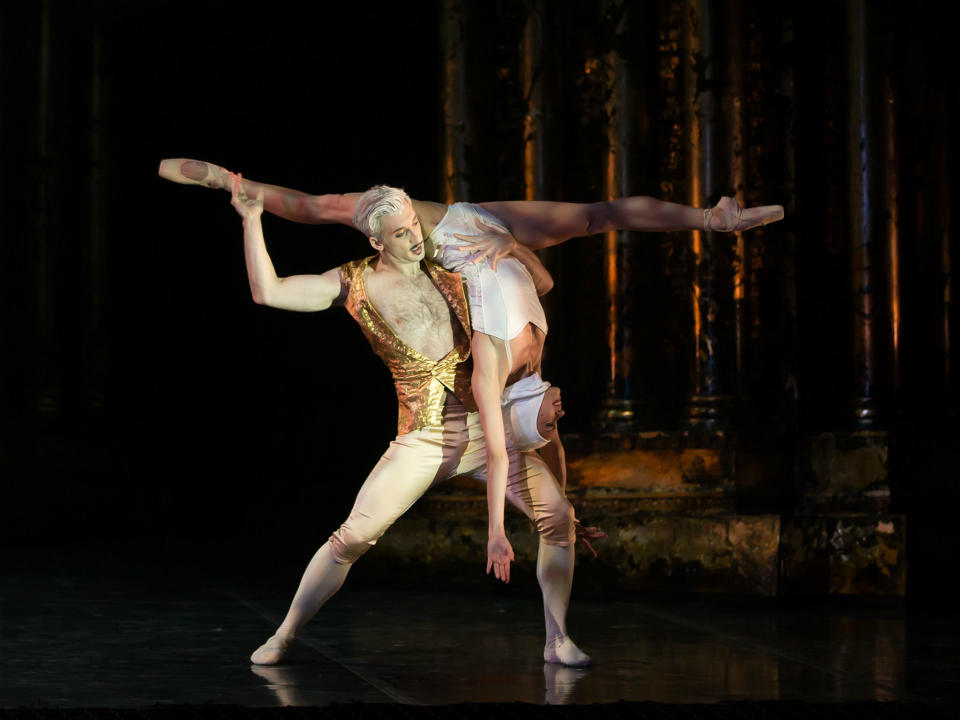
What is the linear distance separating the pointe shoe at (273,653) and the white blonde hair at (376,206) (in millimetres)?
1420

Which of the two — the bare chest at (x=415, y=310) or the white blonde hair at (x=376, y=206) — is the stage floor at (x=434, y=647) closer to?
the bare chest at (x=415, y=310)

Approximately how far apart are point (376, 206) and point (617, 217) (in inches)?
32.4

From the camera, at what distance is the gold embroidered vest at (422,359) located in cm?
484

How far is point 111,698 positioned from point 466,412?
1.50m

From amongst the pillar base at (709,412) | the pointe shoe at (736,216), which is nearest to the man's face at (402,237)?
the pointe shoe at (736,216)

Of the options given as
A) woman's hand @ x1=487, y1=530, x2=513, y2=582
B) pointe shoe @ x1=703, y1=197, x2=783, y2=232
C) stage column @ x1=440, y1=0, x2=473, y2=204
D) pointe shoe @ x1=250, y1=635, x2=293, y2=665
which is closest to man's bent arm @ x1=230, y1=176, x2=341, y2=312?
woman's hand @ x1=487, y1=530, x2=513, y2=582

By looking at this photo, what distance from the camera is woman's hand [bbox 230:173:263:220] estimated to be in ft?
15.0

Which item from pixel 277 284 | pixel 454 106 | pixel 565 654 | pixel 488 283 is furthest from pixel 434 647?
pixel 454 106

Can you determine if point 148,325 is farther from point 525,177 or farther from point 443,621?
point 443,621

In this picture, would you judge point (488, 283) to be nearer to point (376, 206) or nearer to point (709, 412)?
point (376, 206)

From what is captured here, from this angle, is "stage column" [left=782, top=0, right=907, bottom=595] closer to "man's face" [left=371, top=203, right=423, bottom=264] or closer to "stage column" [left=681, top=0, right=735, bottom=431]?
"stage column" [left=681, top=0, right=735, bottom=431]

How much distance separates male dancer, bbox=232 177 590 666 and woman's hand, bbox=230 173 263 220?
0.93ft

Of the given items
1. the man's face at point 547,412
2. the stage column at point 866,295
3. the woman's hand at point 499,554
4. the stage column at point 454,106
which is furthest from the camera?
the stage column at point 454,106

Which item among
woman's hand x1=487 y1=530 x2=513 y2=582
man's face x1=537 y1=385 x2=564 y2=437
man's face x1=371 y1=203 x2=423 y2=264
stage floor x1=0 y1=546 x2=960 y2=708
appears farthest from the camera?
man's face x1=537 y1=385 x2=564 y2=437
